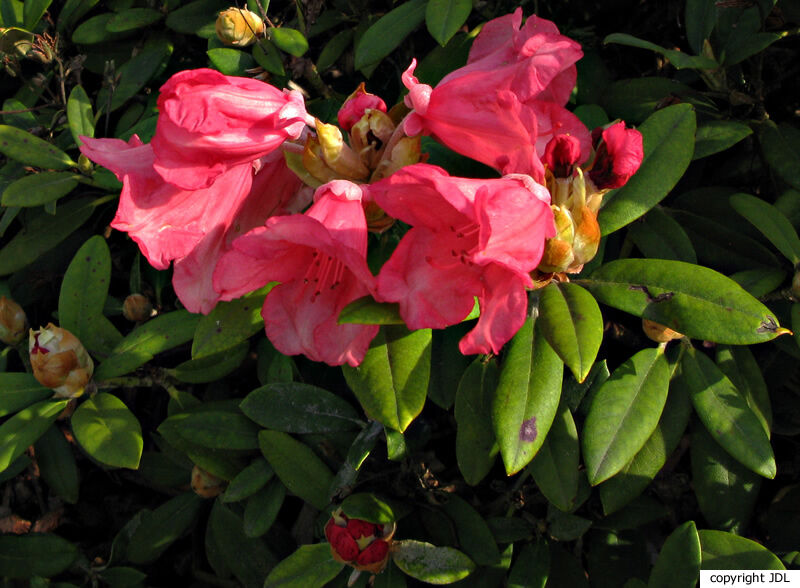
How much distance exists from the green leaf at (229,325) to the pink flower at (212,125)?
0.33m

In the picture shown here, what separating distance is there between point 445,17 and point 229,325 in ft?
2.34

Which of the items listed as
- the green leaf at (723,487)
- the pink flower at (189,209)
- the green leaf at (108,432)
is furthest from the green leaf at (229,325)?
the green leaf at (723,487)

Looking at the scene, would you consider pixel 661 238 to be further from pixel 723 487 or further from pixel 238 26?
pixel 238 26

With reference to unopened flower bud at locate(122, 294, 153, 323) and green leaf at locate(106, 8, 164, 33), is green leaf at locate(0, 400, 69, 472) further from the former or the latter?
green leaf at locate(106, 8, 164, 33)

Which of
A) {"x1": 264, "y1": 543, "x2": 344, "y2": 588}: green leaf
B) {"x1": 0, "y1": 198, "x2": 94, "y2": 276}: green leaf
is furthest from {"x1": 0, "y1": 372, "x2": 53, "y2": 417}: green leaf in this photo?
{"x1": 264, "y1": 543, "x2": 344, "y2": 588}: green leaf

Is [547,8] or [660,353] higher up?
[547,8]

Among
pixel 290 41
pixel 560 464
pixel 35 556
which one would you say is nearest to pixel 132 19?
pixel 290 41

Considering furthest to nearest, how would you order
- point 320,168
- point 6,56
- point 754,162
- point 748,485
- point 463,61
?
1. point 6,56
2. point 754,162
3. point 463,61
4. point 748,485
5. point 320,168

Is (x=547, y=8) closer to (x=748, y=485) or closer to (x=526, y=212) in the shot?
(x=526, y=212)

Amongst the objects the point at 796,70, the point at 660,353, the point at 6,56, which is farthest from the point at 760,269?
the point at 6,56

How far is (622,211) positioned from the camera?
1242 mm

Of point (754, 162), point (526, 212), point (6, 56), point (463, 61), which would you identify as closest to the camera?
point (526, 212)

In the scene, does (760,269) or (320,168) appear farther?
(760,269)

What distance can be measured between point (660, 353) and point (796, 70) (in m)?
0.78
